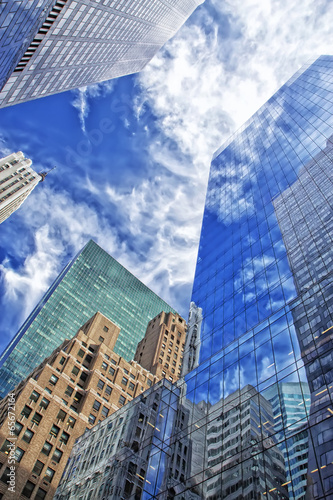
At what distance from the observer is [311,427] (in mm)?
20453

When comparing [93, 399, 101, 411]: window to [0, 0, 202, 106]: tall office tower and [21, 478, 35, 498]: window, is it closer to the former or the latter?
[21, 478, 35, 498]: window

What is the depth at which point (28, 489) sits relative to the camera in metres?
46.2

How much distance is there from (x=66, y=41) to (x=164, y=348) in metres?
75.7

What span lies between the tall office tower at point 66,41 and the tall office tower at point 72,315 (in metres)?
86.3

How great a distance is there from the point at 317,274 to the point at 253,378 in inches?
451

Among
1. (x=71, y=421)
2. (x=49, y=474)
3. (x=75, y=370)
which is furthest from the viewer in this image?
(x=75, y=370)

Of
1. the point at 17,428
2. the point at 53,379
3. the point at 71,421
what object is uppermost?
the point at 53,379

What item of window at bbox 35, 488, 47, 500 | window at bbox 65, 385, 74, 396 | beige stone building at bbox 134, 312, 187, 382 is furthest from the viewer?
beige stone building at bbox 134, 312, 187, 382

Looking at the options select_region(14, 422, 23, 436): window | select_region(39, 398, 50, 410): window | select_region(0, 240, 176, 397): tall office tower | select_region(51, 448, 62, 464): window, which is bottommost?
select_region(51, 448, 62, 464): window

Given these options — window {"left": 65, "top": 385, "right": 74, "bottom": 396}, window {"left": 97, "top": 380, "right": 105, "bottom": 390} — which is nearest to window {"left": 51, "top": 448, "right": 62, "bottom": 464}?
window {"left": 65, "top": 385, "right": 74, "bottom": 396}

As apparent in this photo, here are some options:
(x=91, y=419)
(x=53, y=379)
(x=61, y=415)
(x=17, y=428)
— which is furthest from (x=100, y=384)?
(x=17, y=428)

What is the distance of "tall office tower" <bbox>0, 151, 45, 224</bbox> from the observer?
431 ft

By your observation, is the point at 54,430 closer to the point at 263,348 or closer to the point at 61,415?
the point at 61,415

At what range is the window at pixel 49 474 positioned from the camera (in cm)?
4881
